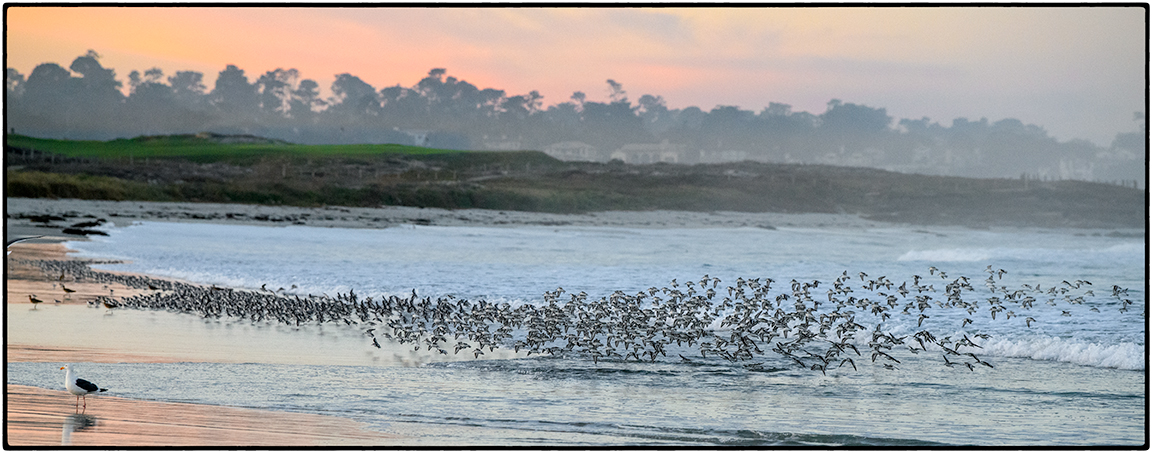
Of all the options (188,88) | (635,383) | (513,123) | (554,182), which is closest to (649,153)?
(554,182)

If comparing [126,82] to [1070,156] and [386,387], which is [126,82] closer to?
[386,387]

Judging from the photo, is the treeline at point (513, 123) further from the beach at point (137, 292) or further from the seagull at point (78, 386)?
the seagull at point (78, 386)

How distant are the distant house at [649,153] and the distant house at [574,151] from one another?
1.77 feet

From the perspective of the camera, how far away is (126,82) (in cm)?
2047

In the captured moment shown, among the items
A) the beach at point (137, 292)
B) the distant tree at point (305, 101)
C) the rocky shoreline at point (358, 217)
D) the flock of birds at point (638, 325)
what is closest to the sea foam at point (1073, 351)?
the flock of birds at point (638, 325)

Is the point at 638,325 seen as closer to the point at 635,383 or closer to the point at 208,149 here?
the point at 635,383

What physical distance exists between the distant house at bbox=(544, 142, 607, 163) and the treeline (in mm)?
100

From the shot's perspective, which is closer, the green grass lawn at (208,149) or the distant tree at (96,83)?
the distant tree at (96,83)

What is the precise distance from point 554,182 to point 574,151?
1.74m

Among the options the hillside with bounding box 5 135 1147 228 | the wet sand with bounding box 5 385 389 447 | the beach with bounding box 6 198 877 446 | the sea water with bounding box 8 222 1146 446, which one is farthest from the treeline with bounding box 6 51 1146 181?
the wet sand with bounding box 5 385 389 447

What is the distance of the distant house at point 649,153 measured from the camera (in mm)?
22703

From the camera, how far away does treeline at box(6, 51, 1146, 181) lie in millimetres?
19359

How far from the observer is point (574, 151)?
2353 centimetres

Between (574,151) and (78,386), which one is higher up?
(574,151)
